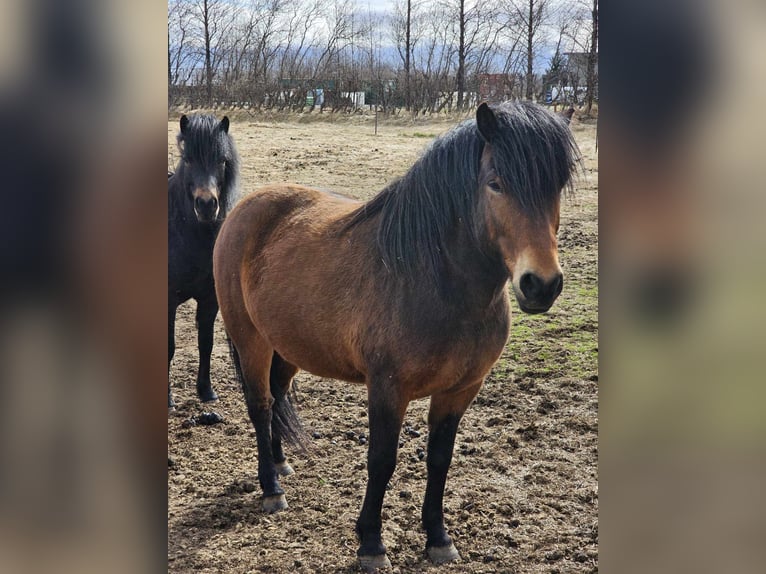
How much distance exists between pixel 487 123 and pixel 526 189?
11.8 inches

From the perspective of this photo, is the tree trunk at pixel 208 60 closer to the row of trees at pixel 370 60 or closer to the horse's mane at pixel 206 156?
the row of trees at pixel 370 60

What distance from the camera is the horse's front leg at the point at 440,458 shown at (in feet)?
9.47

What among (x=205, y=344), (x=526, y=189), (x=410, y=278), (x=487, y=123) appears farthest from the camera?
(x=205, y=344)

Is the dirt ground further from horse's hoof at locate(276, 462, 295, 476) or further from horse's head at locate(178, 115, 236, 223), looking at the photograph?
horse's head at locate(178, 115, 236, 223)

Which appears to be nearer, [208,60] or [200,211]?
[200,211]

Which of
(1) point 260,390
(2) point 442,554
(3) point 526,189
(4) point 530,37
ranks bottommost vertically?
Answer: (2) point 442,554

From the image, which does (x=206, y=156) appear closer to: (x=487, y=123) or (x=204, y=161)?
(x=204, y=161)

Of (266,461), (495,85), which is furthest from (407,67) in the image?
(266,461)

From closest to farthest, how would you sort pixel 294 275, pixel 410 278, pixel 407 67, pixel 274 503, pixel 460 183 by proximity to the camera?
pixel 460 183
pixel 410 278
pixel 294 275
pixel 274 503
pixel 407 67

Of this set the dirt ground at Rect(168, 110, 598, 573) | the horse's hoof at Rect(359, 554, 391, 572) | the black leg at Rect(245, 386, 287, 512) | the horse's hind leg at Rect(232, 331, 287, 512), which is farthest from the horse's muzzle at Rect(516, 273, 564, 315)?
A: the black leg at Rect(245, 386, 287, 512)

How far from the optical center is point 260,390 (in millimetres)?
3477
